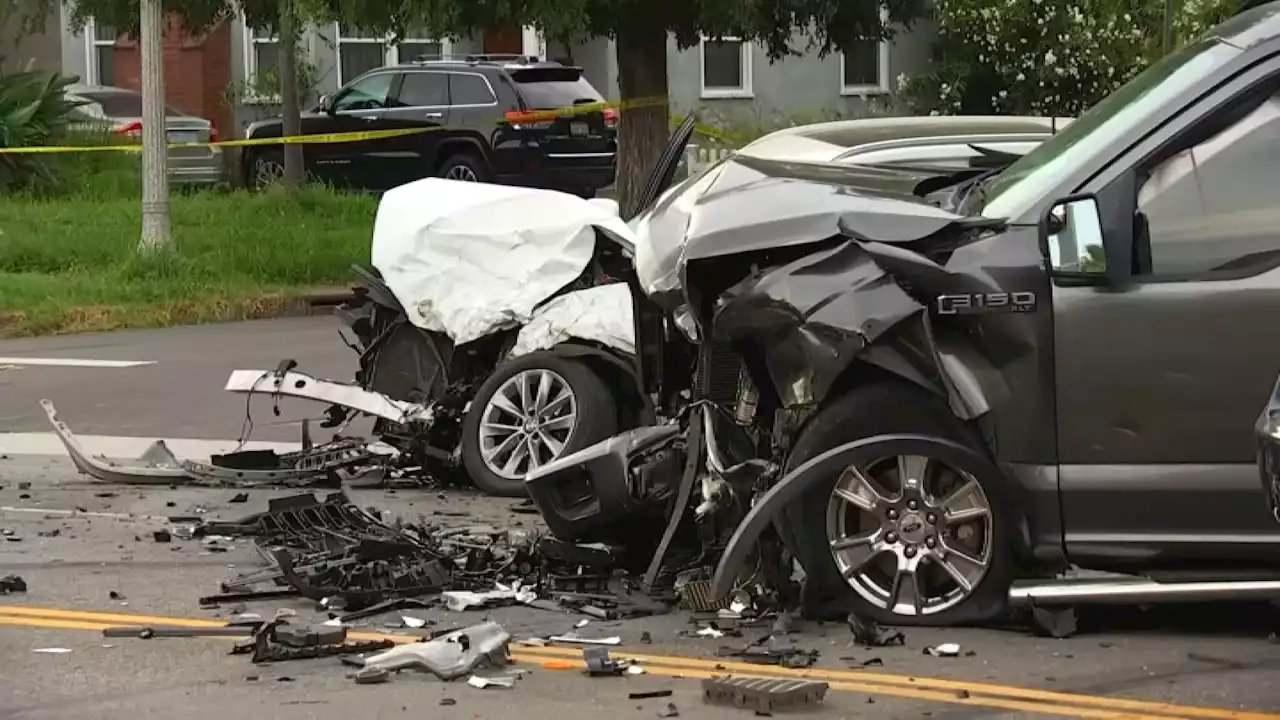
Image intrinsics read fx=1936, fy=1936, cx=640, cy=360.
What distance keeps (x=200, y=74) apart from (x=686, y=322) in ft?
85.0

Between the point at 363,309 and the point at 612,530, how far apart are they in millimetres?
3247

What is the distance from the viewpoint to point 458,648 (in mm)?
6184

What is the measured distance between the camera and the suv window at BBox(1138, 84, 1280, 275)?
20.4 ft

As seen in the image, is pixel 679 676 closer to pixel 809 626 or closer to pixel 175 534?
pixel 809 626

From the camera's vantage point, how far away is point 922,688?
230 inches

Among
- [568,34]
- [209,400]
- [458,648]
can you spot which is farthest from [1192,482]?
[568,34]

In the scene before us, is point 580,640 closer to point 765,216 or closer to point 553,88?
point 765,216

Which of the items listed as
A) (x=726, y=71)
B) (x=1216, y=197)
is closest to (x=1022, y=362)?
(x=1216, y=197)

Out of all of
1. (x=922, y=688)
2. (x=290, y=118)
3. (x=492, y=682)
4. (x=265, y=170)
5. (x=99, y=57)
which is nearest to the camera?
(x=922, y=688)

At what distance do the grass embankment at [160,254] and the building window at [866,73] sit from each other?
12457 millimetres

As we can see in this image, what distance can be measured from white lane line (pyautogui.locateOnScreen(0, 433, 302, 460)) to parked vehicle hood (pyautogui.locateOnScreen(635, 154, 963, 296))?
169 inches

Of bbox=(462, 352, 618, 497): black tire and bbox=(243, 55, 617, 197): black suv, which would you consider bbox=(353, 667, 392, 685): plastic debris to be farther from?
bbox=(243, 55, 617, 197): black suv

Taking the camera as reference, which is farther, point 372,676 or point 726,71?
point 726,71

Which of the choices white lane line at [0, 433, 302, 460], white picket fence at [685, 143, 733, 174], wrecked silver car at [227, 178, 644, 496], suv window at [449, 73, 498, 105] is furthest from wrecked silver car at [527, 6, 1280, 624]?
white picket fence at [685, 143, 733, 174]
